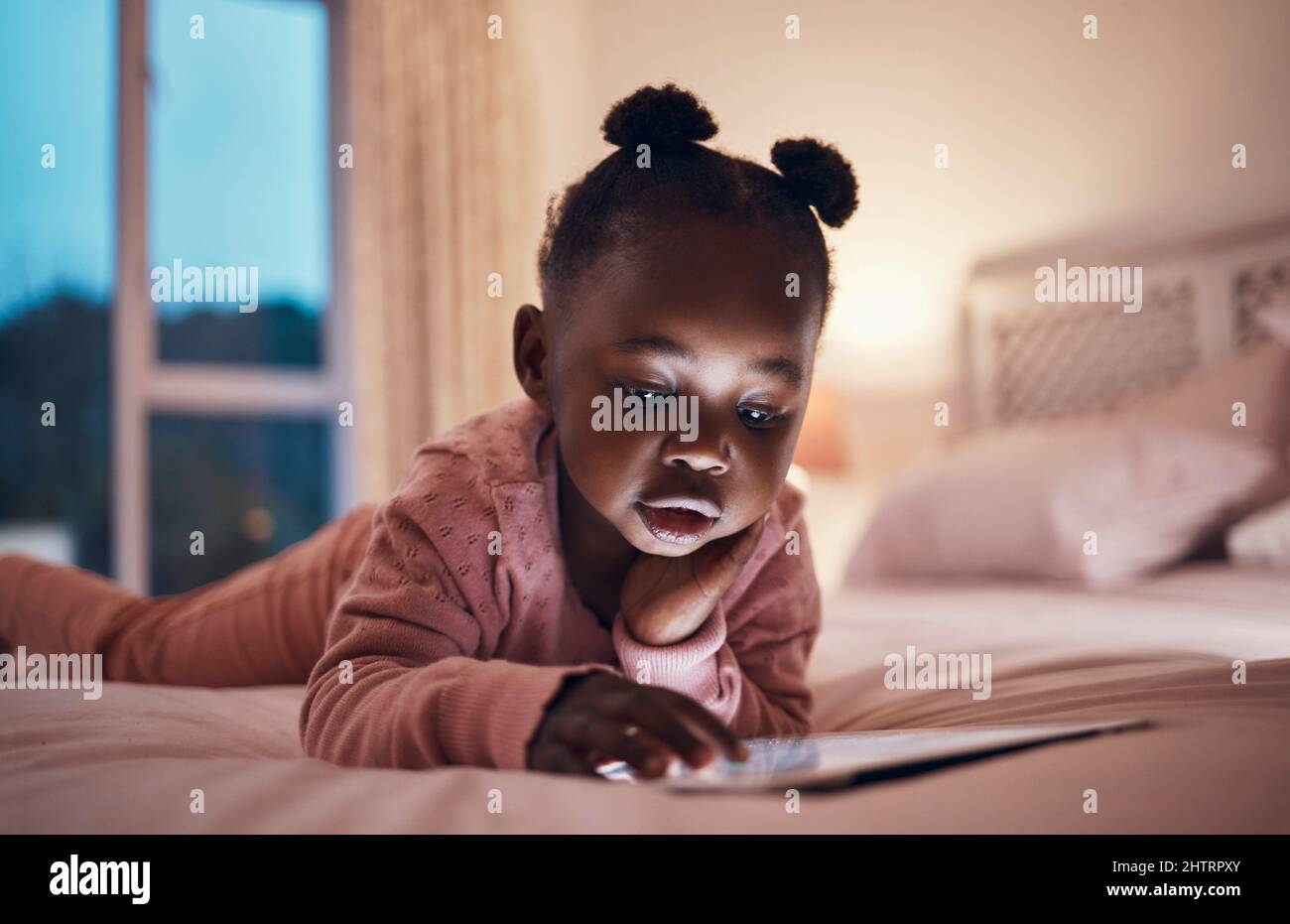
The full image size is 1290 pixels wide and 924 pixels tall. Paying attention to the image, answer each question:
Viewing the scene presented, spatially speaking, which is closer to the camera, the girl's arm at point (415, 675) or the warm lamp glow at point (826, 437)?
the girl's arm at point (415, 675)

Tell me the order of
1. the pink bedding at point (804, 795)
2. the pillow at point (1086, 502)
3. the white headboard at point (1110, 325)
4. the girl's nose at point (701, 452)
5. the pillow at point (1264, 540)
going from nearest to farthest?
the pink bedding at point (804, 795), the girl's nose at point (701, 452), the pillow at point (1264, 540), the pillow at point (1086, 502), the white headboard at point (1110, 325)

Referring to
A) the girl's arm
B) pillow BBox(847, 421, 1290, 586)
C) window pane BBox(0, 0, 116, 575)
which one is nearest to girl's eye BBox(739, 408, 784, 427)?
the girl's arm

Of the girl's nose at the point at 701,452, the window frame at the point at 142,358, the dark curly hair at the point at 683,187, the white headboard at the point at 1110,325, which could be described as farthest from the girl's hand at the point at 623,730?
the window frame at the point at 142,358

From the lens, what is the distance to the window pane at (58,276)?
253 centimetres

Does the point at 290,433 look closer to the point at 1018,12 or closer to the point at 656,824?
the point at 1018,12

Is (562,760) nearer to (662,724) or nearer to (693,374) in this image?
(662,724)

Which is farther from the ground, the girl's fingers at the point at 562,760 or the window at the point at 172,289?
the window at the point at 172,289

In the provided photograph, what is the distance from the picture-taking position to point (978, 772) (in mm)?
474

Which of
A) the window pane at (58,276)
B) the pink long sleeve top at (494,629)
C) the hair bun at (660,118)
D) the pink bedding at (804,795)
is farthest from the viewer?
the window pane at (58,276)

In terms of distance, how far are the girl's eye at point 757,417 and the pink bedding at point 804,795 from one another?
281 millimetres

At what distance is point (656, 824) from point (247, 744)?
0.39m

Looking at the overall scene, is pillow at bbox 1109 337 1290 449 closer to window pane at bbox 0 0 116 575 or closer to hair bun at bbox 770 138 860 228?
hair bun at bbox 770 138 860 228

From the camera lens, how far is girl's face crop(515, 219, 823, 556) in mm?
634

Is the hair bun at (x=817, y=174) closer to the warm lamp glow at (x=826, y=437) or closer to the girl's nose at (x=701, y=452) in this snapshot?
the girl's nose at (x=701, y=452)
